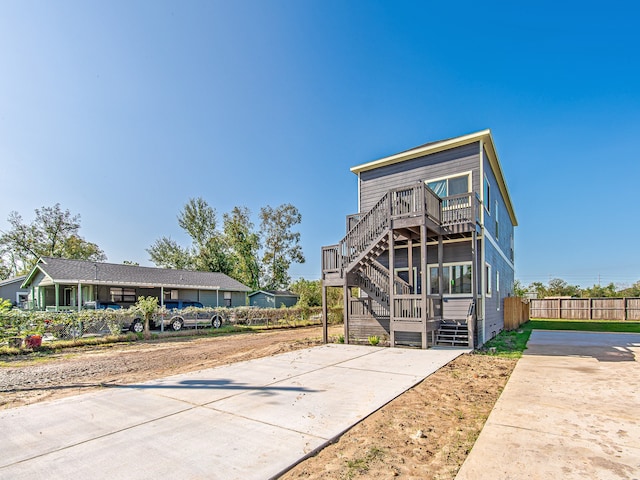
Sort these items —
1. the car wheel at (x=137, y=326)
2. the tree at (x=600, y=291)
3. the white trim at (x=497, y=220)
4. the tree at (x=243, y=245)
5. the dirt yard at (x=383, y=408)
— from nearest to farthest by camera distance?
the dirt yard at (x=383, y=408)
the white trim at (x=497, y=220)
the car wheel at (x=137, y=326)
the tree at (x=600, y=291)
the tree at (x=243, y=245)

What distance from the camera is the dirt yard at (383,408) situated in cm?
314

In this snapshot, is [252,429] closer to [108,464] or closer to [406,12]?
[108,464]

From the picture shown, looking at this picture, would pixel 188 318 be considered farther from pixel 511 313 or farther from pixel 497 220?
pixel 511 313

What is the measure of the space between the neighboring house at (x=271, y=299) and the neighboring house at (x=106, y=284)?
528cm

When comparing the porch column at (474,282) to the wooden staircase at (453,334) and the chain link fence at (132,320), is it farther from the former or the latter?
the chain link fence at (132,320)

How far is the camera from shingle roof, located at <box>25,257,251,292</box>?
18672 millimetres

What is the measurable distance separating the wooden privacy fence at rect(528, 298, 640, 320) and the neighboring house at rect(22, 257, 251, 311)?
2344cm

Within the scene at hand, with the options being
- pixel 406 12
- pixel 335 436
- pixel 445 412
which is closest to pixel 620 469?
pixel 445 412

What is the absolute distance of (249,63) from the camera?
13.0 metres

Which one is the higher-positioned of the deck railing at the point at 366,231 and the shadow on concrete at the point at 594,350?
the deck railing at the point at 366,231

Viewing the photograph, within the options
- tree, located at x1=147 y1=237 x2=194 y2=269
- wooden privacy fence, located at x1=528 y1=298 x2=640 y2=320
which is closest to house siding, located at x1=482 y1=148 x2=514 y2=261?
wooden privacy fence, located at x1=528 y1=298 x2=640 y2=320

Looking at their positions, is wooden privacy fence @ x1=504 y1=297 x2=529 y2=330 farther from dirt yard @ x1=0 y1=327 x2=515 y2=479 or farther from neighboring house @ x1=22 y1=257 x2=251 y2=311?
neighboring house @ x1=22 y1=257 x2=251 y2=311

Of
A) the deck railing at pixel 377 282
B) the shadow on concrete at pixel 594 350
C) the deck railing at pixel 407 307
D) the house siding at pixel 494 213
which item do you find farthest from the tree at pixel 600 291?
the deck railing at pixel 407 307

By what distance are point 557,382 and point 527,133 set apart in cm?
1386
